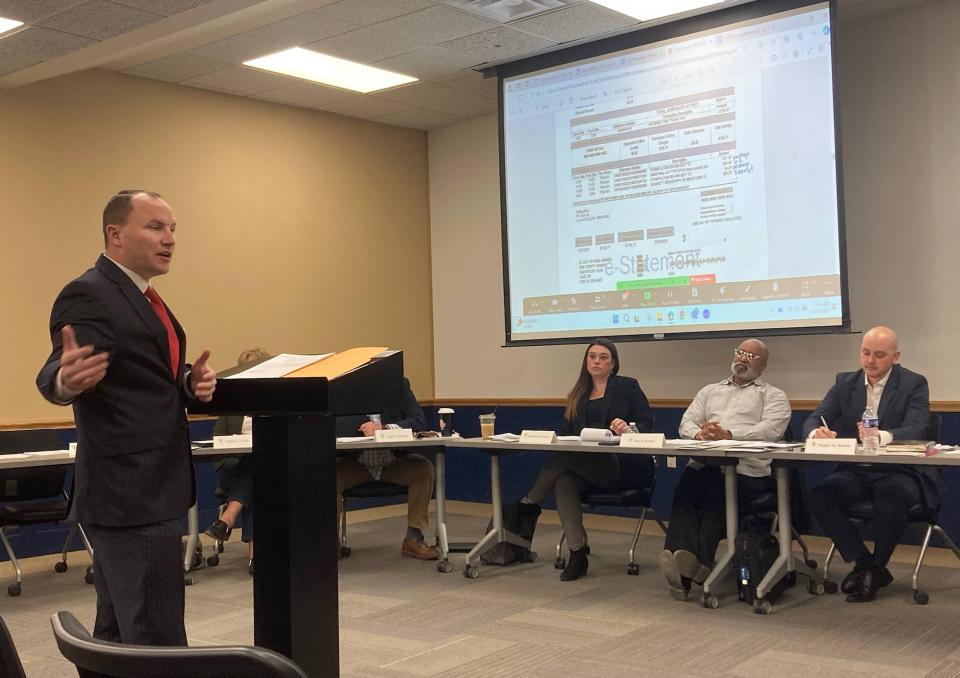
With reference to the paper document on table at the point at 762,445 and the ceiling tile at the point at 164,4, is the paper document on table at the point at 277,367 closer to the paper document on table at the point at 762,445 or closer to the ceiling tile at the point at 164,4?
the paper document on table at the point at 762,445

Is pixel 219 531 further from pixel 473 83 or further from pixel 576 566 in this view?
pixel 473 83

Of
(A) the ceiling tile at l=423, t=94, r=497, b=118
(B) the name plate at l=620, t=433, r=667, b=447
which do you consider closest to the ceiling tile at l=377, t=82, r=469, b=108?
(A) the ceiling tile at l=423, t=94, r=497, b=118

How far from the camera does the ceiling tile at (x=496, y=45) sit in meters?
5.89

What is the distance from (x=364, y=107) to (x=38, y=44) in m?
2.64

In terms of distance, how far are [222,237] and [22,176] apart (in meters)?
1.31

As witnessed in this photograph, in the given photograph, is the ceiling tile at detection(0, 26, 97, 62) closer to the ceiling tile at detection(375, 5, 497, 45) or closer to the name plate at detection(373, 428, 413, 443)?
the ceiling tile at detection(375, 5, 497, 45)

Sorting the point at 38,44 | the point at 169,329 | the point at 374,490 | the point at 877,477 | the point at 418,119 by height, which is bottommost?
the point at 374,490

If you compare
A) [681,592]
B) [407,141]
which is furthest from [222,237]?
[681,592]

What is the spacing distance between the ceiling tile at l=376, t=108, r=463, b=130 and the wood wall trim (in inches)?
82.9

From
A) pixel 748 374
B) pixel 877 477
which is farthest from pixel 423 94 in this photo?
pixel 877 477

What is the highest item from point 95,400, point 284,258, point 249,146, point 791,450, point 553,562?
point 249,146

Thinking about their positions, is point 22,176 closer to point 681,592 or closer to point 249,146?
point 249,146

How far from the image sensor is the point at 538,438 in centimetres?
499

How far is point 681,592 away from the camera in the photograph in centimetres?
454
